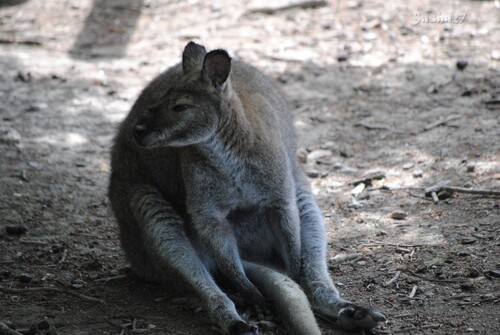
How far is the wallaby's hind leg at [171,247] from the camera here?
4.71 meters

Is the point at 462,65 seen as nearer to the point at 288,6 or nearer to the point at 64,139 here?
the point at 288,6

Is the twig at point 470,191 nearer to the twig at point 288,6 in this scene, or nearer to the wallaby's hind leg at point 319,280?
the wallaby's hind leg at point 319,280

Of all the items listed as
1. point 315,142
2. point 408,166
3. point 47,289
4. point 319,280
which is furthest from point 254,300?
point 315,142

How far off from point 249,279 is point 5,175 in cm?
291

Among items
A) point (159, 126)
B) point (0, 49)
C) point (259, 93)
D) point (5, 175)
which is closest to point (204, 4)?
point (0, 49)

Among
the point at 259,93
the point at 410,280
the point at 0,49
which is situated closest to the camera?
the point at 410,280

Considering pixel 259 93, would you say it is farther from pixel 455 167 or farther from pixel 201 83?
pixel 455 167

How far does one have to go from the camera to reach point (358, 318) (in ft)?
14.3

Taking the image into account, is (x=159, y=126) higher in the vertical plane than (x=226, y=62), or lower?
lower

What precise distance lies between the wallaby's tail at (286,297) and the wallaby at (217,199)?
0.02 metres

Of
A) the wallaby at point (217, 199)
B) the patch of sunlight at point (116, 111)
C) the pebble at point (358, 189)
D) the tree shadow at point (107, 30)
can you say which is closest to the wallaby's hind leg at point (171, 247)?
the wallaby at point (217, 199)

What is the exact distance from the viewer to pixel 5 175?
6.92 m

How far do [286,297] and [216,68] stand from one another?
1.40 metres

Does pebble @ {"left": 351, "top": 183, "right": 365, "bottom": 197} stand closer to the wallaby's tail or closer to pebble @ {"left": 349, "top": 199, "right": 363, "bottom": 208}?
pebble @ {"left": 349, "top": 199, "right": 363, "bottom": 208}
